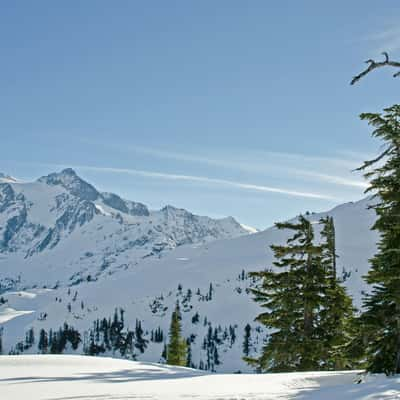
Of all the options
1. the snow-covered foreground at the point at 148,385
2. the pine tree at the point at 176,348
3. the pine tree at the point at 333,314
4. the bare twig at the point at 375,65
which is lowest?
the pine tree at the point at 176,348

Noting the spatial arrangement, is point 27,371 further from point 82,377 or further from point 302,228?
point 302,228

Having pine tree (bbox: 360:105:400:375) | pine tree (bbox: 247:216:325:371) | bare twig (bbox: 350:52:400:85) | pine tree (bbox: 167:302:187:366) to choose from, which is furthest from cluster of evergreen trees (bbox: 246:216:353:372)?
pine tree (bbox: 167:302:187:366)

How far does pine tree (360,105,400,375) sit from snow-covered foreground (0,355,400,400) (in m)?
1.12

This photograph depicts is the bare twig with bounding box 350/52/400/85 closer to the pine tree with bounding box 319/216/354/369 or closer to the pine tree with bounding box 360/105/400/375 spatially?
the pine tree with bounding box 360/105/400/375

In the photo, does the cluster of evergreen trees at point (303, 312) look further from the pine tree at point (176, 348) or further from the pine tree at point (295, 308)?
the pine tree at point (176, 348)

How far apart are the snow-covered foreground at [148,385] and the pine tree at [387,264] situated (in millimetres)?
1121

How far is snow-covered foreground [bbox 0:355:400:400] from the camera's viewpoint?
32.2 ft

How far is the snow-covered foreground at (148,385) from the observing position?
9812mm

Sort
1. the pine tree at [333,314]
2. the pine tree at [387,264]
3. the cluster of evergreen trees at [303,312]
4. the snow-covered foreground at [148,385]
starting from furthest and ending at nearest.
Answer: the pine tree at [333,314]
the cluster of evergreen trees at [303,312]
the pine tree at [387,264]
the snow-covered foreground at [148,385]

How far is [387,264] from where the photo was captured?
48.2 ft

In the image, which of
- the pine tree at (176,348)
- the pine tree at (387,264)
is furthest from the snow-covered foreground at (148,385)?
the pine tree at (176,348)

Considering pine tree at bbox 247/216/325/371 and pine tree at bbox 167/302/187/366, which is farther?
pine tree at bbox 167/302/187/366

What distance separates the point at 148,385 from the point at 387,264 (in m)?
8.21

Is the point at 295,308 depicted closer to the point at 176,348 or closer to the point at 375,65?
the point at 375,65
